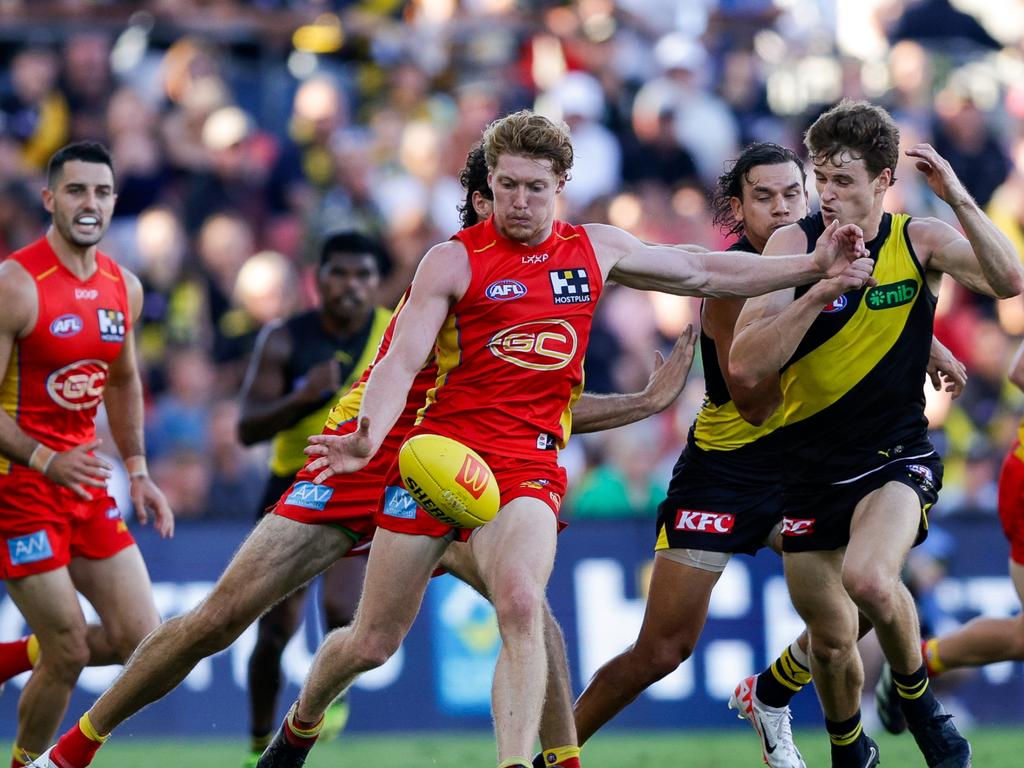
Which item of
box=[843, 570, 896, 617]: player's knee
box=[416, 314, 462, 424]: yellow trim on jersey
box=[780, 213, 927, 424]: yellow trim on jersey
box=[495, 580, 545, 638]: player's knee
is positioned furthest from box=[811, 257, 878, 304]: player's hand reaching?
box=[495, 580, 545, 638]: player's knee

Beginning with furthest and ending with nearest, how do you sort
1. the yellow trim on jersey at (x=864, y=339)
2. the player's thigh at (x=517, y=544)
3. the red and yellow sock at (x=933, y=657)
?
the red and yellow sock at (x=933, y=657), the yellow trim on jersey at (x=864, y=339), the player's thigh at (x=517, y=544)

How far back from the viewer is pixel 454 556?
7613 millimetres

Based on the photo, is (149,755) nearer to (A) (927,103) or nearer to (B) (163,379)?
(B) (163,379)

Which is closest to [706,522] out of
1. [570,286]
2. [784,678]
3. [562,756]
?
[784,678]

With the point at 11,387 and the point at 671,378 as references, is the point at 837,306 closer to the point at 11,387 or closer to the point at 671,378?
the point at 671,378

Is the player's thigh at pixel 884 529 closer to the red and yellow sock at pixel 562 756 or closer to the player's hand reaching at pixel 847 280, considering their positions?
the player's hand reaching at pixel 847 280

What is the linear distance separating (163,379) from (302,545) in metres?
6.58

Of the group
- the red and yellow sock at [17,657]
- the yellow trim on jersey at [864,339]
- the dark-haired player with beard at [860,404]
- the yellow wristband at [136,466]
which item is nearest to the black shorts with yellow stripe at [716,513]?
the dark-haired player with beard at [860,404]

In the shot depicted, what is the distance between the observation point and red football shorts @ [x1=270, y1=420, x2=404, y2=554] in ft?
25.3

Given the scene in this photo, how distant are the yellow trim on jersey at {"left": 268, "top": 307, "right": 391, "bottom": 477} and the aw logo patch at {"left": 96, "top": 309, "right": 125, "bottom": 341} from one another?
1515 millimetres

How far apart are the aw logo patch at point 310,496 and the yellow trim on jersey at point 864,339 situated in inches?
85.8

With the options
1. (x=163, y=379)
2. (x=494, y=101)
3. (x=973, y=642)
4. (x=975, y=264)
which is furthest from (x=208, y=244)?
(x=975, y=264)

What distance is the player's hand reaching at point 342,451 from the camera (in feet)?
22.3

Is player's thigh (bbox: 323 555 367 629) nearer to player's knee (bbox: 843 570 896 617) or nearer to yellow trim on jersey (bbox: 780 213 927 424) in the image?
yellow trim on jersey (bbox: 780 213 927 424)
